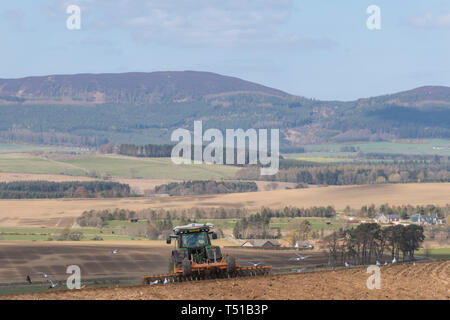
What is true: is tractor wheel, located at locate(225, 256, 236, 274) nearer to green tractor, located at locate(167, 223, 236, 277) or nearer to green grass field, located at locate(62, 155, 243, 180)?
green tractor, located at locate(167, 223, 236, 277)

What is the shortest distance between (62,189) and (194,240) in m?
117

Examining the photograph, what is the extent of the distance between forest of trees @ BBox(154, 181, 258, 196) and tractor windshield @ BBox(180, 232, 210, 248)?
11779 centimetres

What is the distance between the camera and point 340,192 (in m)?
137

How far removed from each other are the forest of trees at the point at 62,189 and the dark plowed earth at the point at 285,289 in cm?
10982

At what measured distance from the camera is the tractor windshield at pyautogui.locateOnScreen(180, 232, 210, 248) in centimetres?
3566

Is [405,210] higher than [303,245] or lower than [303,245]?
higher

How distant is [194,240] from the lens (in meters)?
35.7

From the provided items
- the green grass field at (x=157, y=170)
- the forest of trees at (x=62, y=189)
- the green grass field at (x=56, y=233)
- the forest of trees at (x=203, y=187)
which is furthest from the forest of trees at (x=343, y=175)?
the green grass field at (x=56, y=233)

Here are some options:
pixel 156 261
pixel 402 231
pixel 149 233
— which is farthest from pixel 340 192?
pixel 156 261

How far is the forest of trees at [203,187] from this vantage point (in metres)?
156

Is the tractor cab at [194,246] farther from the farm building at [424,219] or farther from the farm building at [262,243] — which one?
the farm building at [424,219]

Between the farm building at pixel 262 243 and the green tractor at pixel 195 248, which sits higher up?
the green tractor at pixel 195 248

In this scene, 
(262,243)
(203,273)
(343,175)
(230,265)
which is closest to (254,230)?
(262,243)

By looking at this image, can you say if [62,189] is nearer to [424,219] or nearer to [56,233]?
[56,233]
